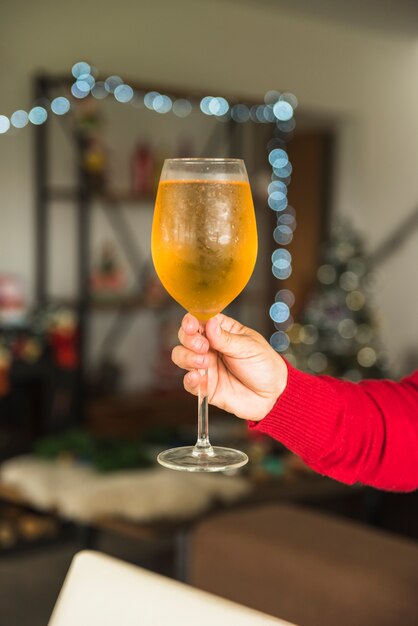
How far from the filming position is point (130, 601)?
→ 100 centimetres

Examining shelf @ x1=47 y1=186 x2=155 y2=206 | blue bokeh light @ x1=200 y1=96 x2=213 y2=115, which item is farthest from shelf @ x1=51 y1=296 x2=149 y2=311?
blue bokeh light @ x1=200 y1=96 x2=213 y2=115

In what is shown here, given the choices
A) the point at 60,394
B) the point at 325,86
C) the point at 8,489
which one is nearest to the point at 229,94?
the point at 325,86

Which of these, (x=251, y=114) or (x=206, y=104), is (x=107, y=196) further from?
(x=251, y=114)

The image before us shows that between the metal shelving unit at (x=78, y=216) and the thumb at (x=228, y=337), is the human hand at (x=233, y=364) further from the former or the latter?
the metal shelving unit at (x=78, y=216)

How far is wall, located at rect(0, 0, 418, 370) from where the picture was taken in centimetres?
521

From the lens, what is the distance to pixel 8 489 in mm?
3258

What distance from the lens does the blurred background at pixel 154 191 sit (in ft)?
16.3

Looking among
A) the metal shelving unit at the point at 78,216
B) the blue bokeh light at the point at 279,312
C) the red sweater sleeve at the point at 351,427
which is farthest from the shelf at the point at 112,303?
the red sweater sleeve at the point at 351,427

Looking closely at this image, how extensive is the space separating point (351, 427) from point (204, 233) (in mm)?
437

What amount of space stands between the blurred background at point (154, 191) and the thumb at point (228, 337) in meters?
2.50

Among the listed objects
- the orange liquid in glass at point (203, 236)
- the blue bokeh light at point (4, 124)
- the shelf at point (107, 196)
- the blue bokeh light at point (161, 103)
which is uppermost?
the blue bokeh light at point (161, 103)

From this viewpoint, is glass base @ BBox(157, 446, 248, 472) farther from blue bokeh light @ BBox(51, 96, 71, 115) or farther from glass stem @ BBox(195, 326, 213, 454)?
blue bokeh light @ BBox(51, 96, 71, 115)

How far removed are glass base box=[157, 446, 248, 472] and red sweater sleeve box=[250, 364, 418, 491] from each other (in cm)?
16

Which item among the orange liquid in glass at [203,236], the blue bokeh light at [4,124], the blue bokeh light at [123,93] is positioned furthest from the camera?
the blue bokeh light at [123,93]
